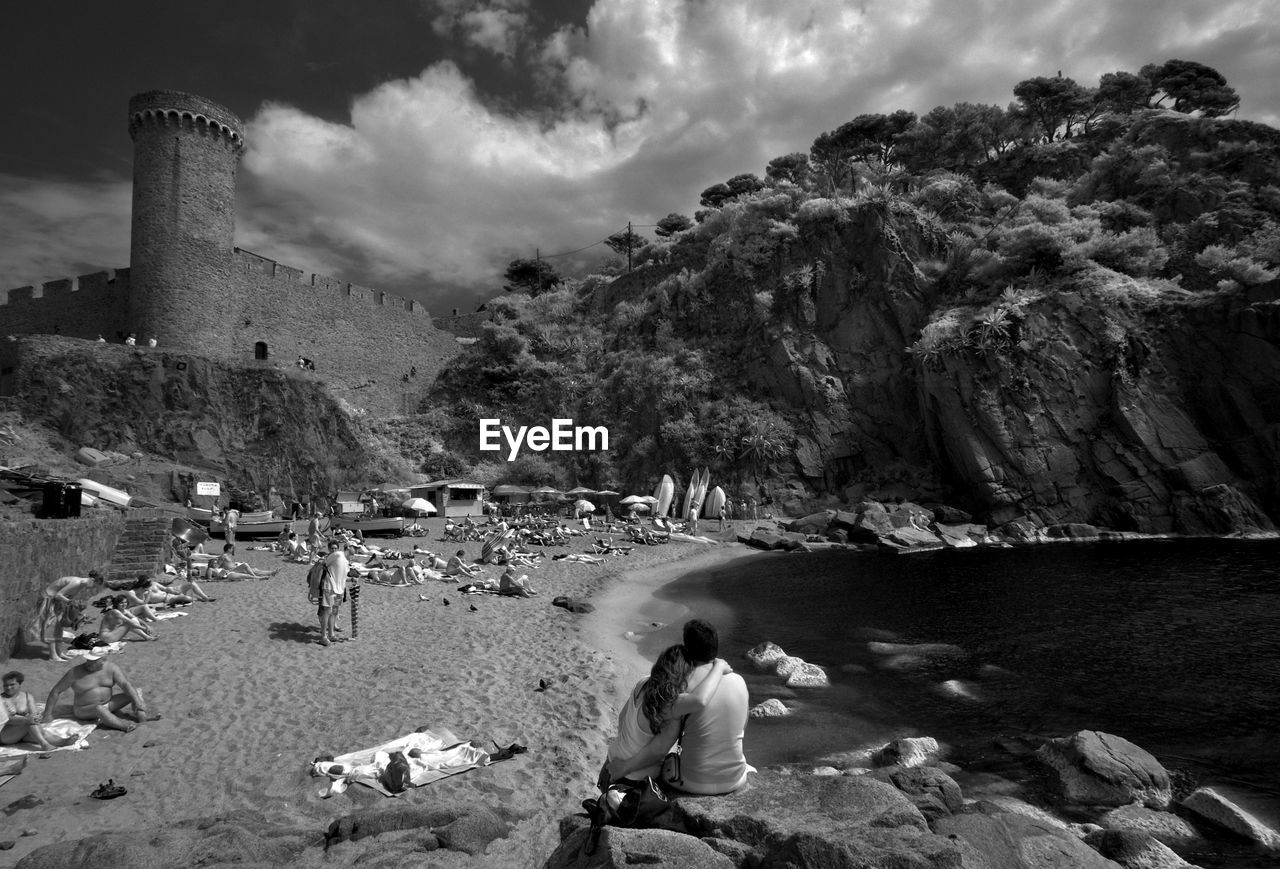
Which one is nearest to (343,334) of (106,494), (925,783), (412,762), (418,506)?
(418,506)

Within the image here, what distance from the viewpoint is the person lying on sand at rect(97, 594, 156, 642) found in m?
9.37

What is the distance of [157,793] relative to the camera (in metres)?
5.60

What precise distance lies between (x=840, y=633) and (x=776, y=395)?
83.6 feet

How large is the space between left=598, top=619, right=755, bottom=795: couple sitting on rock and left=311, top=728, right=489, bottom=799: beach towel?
317 cm

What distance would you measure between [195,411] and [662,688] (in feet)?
108

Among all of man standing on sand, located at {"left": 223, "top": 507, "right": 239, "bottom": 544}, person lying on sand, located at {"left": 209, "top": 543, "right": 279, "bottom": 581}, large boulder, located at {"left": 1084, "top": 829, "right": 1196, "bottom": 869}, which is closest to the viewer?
large boulder, located at {"left": 1084, "top": 829, "right": 1196, "bottom": 869}

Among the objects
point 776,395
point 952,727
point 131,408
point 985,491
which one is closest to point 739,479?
point 776,395

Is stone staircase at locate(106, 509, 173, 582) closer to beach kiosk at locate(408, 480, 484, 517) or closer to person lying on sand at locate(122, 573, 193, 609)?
person lying on sand at locate(122, 573, 193, 609)

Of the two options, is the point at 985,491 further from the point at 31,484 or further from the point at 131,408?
the point at 131,408

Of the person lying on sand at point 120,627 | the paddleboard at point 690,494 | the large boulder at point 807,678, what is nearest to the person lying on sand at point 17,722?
the person lying on sand at point 120,627

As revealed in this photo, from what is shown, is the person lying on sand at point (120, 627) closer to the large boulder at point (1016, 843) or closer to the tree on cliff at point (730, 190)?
the large boulder at point (1016, 843)

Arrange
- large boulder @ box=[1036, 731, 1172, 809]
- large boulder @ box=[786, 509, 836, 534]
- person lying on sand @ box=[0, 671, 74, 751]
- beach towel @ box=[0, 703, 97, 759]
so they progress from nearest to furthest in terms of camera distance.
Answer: beach towel @ box=[0, 703, 97, 759], person lying on sand @ box=[0, 671, 74, 751], large boulder @ box=[1036, 731, 1172, 809], large boulder @ box=[786, 509, 836, 534]

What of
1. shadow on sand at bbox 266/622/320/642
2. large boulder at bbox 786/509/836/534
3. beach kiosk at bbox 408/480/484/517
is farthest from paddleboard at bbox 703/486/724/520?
shadow on sand at bbox 266/622/320/642

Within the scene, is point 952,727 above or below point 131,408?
below
